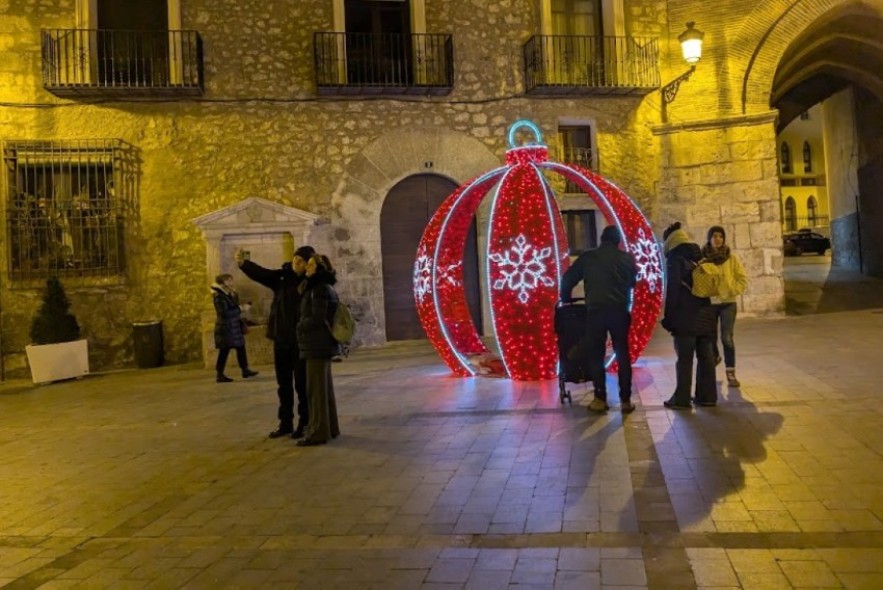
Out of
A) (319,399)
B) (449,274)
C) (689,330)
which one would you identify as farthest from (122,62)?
(689,330)

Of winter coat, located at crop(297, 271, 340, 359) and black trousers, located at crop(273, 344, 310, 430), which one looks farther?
black trousers, located at crop(273, 344, 310, 430)

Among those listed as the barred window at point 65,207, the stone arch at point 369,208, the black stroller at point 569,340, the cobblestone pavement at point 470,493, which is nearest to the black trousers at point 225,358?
the cobblestone pavement at point 470,493

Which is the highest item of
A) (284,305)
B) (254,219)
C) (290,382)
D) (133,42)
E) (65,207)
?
(133,42)

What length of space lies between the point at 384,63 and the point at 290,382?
7992mm

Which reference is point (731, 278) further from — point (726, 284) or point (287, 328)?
point (287, 328)

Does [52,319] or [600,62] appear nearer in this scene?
[52,319]

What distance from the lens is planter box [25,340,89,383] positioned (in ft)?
34.5

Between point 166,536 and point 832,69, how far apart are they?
17588 mm

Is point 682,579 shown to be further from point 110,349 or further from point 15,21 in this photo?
point 15,21

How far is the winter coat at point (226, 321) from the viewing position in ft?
31.2

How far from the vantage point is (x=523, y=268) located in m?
7.68

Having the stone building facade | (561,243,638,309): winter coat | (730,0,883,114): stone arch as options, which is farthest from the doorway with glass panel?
(561,243,638,309): winter coat

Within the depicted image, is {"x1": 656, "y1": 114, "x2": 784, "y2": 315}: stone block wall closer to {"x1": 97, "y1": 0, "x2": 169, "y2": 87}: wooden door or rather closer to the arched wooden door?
the arched wooden door

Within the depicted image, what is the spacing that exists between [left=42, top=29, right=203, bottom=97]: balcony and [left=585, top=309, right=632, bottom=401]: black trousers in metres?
8.36
